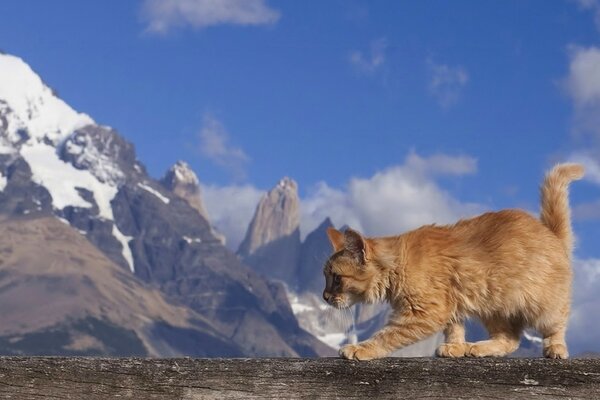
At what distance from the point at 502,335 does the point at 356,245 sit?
1.34 m

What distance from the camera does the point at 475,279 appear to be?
718 cm

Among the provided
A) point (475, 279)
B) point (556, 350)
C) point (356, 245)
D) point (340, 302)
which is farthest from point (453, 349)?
point (340, 302)

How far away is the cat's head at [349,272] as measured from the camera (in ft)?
25.8

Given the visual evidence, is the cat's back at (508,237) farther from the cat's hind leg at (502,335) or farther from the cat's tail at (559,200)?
the cat's hind leg at (502,335)

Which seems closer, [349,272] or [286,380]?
[286,380]

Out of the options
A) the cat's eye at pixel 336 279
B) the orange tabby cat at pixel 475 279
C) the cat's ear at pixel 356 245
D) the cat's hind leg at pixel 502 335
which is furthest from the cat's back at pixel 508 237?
the cat's eye at pixel 336 279

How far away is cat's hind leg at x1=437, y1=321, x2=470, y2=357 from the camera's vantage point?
7043mm

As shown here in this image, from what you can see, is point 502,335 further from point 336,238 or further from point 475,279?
point 336,238

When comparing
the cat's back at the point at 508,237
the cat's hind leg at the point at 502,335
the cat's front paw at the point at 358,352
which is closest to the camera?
the cat's front paw at the point at 358,352

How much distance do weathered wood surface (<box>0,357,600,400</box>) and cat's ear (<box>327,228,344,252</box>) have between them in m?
3.64

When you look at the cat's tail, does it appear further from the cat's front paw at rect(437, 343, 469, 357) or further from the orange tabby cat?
the cat's front paw at rect(437, 343, 469, 357)

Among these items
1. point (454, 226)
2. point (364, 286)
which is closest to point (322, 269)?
point (364, 286)

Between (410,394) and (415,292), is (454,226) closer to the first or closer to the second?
(415,292)

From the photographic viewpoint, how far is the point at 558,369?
15.7 ft
